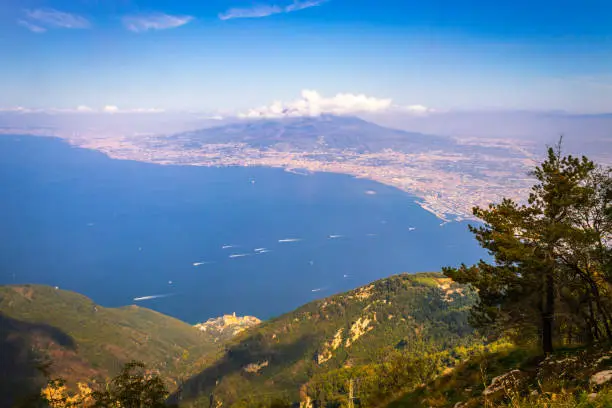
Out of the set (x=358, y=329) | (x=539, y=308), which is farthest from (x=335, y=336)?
(x=539, y=308)

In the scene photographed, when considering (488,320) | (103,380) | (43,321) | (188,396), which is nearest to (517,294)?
(488,320)

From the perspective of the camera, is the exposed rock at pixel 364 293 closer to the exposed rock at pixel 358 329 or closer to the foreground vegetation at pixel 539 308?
the exposed rock at pixel 358 329

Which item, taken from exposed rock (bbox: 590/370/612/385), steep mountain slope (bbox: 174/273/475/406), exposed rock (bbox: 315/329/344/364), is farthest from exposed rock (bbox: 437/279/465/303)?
exposed rock (bbox: 590/370/612/385)

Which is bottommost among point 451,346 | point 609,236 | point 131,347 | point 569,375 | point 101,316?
point 131,347

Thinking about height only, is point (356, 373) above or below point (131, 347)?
above

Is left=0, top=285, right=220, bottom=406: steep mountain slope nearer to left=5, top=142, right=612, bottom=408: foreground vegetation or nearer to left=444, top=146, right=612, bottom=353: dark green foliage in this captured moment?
left=5, top=142, right=612, bottom=408: foreground vegetation

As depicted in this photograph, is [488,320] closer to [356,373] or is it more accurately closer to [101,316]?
[356,373]

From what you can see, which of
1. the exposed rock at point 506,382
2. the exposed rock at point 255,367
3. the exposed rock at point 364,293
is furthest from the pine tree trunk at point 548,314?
the exposed rock at point 364,293
